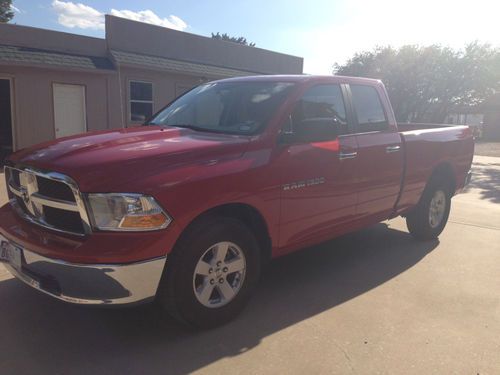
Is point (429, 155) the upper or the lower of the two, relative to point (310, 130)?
lower

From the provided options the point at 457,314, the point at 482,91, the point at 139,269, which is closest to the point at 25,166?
the point at 139,269

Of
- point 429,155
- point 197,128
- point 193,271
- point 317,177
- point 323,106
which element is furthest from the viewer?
point 429,155

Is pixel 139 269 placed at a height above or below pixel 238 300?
above

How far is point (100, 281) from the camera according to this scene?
9.32 ft

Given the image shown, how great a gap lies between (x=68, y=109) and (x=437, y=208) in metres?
11.9

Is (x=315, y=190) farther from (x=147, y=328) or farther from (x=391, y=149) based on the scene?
(x=147, y=328)

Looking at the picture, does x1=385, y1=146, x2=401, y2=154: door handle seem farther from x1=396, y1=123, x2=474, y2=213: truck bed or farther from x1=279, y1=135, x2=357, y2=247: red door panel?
x1=279, y1=135, x2=357, y2=247: red door panel

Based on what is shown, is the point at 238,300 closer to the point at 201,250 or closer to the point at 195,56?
the point at 201,250

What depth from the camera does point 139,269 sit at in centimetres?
291

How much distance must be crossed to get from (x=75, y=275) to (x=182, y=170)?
0.92 metres

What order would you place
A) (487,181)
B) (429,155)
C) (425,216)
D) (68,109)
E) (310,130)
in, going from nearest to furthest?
(310,130) < (429,155) < (425,216) < (487,181) < (68,109)

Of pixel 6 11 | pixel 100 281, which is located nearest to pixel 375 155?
pixel 100 281

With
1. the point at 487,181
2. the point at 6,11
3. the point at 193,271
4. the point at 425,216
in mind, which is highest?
the point at 6,11

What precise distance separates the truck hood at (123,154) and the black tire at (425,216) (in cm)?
307
